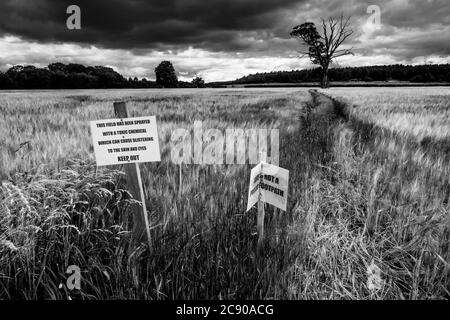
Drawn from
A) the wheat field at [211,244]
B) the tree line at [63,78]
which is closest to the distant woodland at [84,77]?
the tree line at [63,78]

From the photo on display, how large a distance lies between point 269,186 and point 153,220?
0.88m

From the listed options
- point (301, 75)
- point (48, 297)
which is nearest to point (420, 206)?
point (48, 297)

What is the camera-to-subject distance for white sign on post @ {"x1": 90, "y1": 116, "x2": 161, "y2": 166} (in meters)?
1.90

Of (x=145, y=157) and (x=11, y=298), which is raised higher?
(x=145, y=157)

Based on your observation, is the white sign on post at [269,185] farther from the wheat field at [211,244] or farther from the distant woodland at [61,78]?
the distant woodland at [61,78]

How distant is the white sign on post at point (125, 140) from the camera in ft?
6.24

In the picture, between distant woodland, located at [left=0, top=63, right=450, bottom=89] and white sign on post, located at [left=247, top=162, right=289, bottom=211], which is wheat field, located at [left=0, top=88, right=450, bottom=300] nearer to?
white sign on post, located at [left=247, top=162, right=289, bottom=211]

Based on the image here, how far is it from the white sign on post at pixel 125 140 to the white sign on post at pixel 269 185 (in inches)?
23.6

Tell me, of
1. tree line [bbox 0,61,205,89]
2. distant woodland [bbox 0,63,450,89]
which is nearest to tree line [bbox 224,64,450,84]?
distant woodland [bbox 0,63,450,89]

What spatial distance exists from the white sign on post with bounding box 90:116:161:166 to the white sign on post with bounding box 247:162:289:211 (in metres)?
0.60

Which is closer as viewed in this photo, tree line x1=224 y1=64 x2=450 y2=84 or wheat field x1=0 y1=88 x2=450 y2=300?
wheat field x1=0 y1=88 x2=450 y2=300
